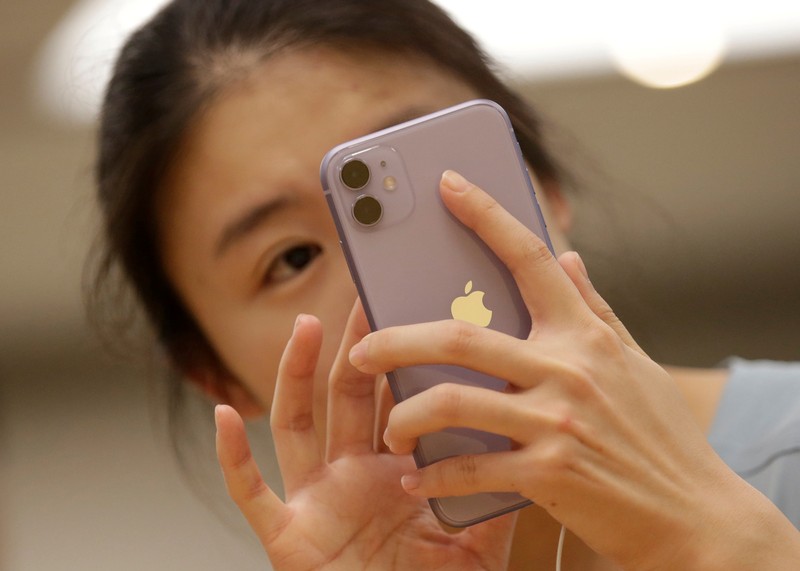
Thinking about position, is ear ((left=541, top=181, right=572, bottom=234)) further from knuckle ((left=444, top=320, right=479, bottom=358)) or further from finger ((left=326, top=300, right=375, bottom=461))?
knuckle ((left=444, top=320, right=479, bottom=358))

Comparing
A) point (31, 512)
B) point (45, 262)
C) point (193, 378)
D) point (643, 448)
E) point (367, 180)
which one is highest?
point (367, 180)

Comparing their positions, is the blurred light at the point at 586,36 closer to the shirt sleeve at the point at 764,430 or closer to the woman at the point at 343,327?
the woman at the point at 343,327

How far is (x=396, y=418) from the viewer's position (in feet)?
1.75

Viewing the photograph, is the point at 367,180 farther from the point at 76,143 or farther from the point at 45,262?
the point at 45,262

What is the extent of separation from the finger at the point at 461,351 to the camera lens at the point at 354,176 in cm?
13

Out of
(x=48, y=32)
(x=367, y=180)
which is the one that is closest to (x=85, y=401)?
(x=48, y=32)

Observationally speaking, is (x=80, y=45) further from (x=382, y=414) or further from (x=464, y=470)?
(x=464, y=470)

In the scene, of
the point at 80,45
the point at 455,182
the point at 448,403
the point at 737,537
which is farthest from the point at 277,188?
the point at 80,45

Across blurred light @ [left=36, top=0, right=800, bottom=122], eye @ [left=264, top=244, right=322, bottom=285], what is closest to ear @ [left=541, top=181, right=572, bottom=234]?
eye @ [left=264, top=244, right=322, bottom=285]

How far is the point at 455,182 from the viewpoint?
0.59 meters

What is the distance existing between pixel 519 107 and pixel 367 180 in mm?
435

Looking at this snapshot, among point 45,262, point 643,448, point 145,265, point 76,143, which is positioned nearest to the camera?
point 643,448

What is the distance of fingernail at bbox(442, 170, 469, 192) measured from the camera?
23.2 inches

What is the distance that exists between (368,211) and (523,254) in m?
0.13
